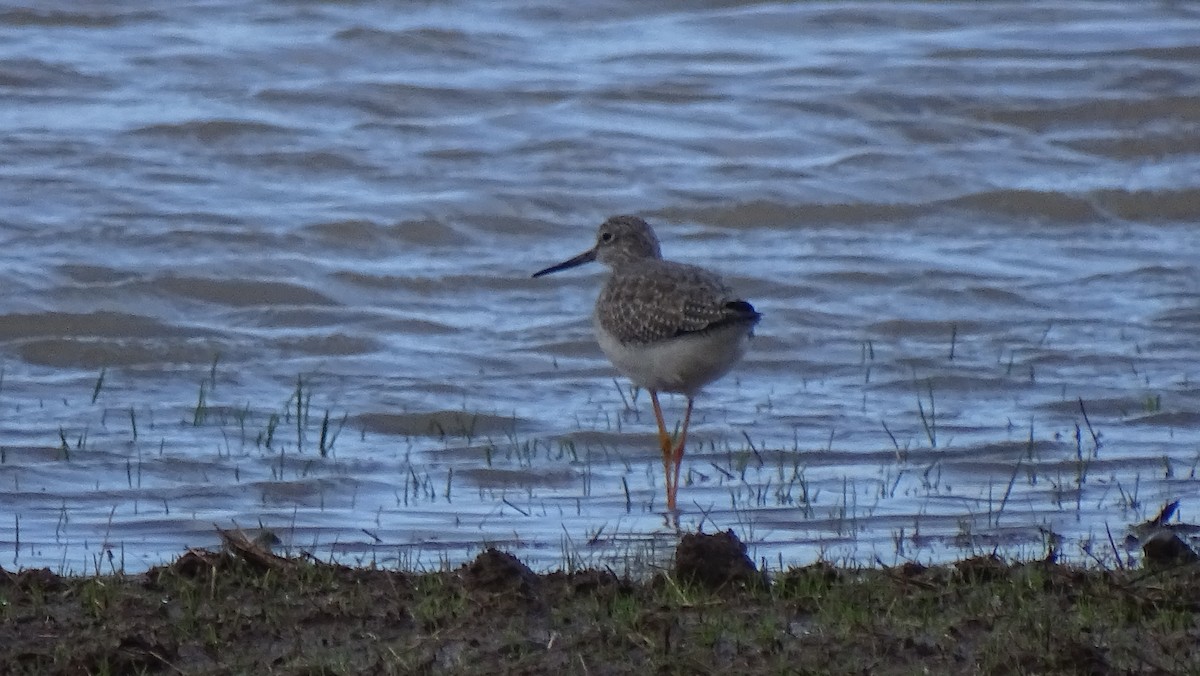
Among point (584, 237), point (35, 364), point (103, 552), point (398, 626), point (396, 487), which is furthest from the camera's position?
point (584, 237)

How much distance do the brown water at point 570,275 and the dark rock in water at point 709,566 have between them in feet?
3.00

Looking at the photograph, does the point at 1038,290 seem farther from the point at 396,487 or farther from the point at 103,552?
the point at 103,552

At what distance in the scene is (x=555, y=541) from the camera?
275 inches

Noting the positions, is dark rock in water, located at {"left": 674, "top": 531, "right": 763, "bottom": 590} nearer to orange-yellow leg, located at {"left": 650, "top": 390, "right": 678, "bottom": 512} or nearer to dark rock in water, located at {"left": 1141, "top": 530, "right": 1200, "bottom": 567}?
dark rock in water, located at {"left": 1141, "top": 530, "right": 1200, "bottom": 567}

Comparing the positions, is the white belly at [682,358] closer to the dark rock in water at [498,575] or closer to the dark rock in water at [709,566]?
the dark rock in water at [709,566]

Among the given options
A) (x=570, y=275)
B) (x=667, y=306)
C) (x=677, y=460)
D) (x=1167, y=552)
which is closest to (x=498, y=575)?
(x=1167, y=552)

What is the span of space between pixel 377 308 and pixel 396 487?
4.32 meters

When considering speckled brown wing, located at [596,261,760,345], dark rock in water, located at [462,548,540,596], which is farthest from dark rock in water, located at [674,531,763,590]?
speckled brown wing, located at [596,261,760,345]

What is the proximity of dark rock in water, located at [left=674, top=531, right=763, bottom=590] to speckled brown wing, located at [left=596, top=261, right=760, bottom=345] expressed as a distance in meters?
2.66

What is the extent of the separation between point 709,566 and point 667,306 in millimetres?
2944

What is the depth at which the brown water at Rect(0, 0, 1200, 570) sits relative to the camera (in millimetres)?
7895

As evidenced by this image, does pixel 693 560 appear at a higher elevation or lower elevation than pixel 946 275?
lower

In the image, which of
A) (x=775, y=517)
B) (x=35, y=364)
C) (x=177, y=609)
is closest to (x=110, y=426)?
(x=35, y=364)

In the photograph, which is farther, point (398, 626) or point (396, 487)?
point (396, 487)
